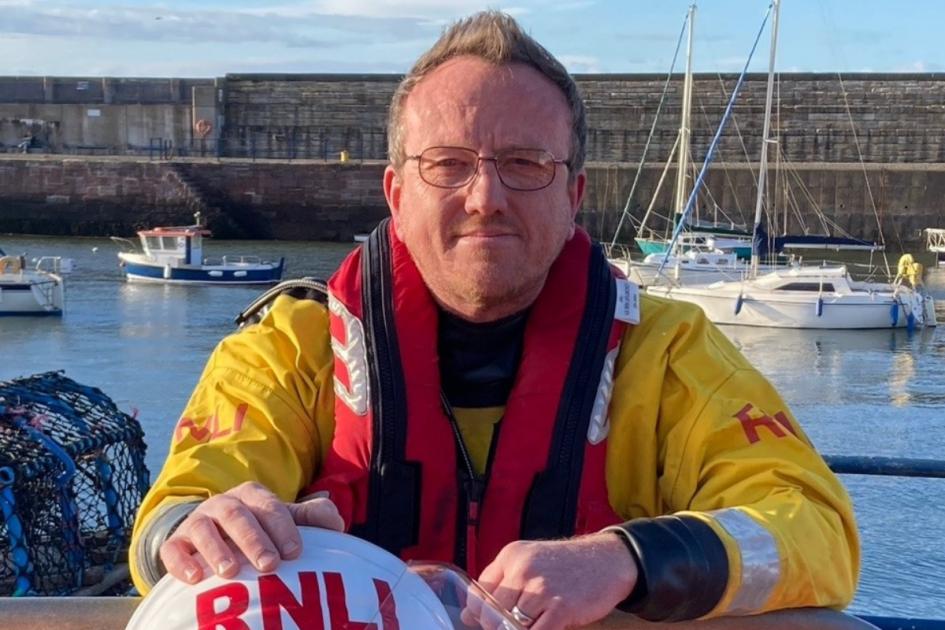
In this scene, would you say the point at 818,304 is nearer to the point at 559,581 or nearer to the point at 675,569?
the point at 675,569

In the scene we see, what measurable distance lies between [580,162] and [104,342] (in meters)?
16.5

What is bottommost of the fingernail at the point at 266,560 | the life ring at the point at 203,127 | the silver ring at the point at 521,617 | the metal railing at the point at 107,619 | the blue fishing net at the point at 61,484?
the blue fishing net at the point at 61,484

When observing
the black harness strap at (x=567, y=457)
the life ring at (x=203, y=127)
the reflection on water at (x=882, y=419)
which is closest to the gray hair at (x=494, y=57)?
the black harness strap at (x=567, y=457)

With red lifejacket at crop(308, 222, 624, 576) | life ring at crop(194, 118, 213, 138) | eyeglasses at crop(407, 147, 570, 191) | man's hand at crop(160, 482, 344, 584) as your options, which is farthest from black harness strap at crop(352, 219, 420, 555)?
life ring at crop(194, 118, 213, 138)

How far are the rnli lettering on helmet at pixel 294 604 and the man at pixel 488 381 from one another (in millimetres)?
442

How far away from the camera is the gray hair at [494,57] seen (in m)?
1.84

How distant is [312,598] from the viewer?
1.24m

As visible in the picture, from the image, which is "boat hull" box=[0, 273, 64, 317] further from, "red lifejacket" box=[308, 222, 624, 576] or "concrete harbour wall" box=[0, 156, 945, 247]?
"red lifejacket" box=[308, 222, 624, 576]

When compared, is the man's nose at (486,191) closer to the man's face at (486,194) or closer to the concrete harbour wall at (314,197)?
the man's face at (486,194)

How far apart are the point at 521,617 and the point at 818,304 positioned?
19918mm

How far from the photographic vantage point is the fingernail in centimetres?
128

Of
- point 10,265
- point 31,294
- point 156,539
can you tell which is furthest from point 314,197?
point 156,539

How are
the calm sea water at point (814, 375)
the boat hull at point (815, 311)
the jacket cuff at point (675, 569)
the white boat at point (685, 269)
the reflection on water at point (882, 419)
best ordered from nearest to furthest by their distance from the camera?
the jacket cuff at point (675, 569), the reflection on water at point (882, 419), the calm sea water at point (814, 375), the boat hull at point (815, 311), the white boat at point (685, 269)

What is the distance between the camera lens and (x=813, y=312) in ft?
67.5
